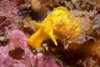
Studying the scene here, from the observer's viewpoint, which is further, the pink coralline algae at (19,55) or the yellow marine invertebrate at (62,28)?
the yellow marine invertebrate at (62,28)

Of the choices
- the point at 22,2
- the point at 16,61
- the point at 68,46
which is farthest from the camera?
the point at 22,2

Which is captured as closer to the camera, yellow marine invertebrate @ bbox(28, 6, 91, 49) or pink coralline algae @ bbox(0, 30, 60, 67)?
pink coralline algae @ bbox(0, 30, 60, 67)

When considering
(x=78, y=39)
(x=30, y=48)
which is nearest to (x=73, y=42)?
(x=78, y=39)

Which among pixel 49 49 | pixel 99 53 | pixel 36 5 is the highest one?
pixel 36 5

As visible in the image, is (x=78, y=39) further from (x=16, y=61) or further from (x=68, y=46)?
(x=16, y=61)

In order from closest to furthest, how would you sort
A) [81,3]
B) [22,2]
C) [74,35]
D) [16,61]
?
[16,61] → [74,35] → [22,2] → [81,3]

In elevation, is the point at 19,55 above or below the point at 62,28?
below

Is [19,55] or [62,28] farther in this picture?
[62,28]

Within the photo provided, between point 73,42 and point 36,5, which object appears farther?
point 36,5
